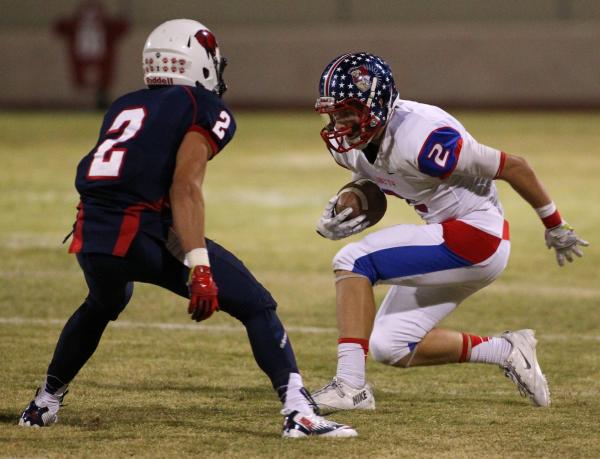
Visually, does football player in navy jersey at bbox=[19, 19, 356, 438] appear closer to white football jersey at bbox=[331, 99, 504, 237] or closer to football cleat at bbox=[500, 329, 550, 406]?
white football jersey at bbox=[331, 99, 504, 237]

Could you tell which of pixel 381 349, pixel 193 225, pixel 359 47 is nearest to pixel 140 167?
pixel 193 225

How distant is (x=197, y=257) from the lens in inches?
169

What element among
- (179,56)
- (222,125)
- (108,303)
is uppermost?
(179,56)

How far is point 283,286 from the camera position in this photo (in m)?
7.98

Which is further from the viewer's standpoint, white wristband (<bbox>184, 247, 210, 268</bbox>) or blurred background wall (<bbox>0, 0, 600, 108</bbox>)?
blurred background wall (<bbox>0, 0, 600, 108</bbox>)

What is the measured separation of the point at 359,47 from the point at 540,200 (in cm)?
1834

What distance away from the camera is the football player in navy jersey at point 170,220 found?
4.32 meters

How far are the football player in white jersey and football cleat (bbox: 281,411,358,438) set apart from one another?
47 cm

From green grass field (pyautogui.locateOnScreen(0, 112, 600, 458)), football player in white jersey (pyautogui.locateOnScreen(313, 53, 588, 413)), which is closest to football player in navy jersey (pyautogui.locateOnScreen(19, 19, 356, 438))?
green grass field (pyautogui.locateOnScreen(0, 112, 600, 458))

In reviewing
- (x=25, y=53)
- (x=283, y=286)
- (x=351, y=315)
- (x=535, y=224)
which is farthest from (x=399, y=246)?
(x=25, y=53)

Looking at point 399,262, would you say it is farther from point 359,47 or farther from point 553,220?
point 359,47

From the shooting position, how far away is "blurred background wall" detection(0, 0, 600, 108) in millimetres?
22969

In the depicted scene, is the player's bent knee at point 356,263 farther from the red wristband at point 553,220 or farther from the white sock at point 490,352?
the red wristband at point 553,220

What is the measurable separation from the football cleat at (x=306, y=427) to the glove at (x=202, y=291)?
1.61ft
